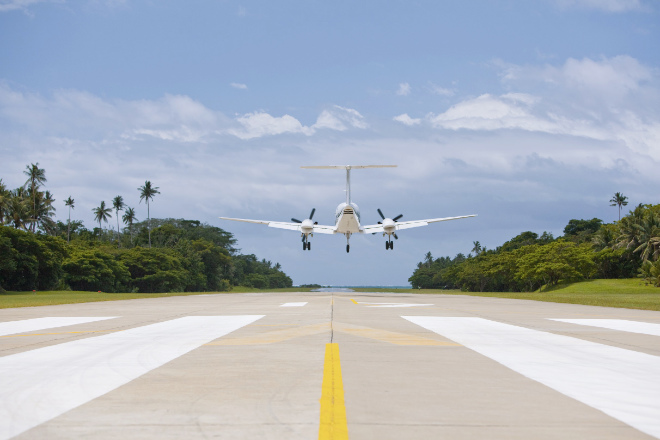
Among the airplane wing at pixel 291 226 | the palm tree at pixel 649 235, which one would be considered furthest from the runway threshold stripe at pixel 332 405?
the palm tree at pixel 649 235

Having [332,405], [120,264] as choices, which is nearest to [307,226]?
[332,405]

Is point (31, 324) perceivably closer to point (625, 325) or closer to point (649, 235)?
point (625, 325)

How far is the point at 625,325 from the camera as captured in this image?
16812 mm

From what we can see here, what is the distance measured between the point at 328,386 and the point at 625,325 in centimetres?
1284

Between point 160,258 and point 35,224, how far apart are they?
21951mm

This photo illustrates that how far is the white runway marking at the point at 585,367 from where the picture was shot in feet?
19.8

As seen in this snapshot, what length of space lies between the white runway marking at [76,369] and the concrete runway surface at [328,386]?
0.08 ft

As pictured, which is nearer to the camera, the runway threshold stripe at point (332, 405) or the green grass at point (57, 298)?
the runway threshold stripe at point (332, 405)

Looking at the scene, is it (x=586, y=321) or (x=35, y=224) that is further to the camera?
(x=35, y=224)

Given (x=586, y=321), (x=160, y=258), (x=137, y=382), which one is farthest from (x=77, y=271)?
(x=137, y=382)

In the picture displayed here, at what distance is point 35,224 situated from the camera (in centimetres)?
10275

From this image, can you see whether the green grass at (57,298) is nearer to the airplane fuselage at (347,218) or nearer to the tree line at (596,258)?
the airplane fuselage at (347,218)

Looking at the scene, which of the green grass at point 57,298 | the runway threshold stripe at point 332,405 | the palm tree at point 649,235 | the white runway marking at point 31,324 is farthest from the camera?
the palm tree at point 649,235

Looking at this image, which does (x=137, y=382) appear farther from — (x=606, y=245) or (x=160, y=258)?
(x=606, y=245)
